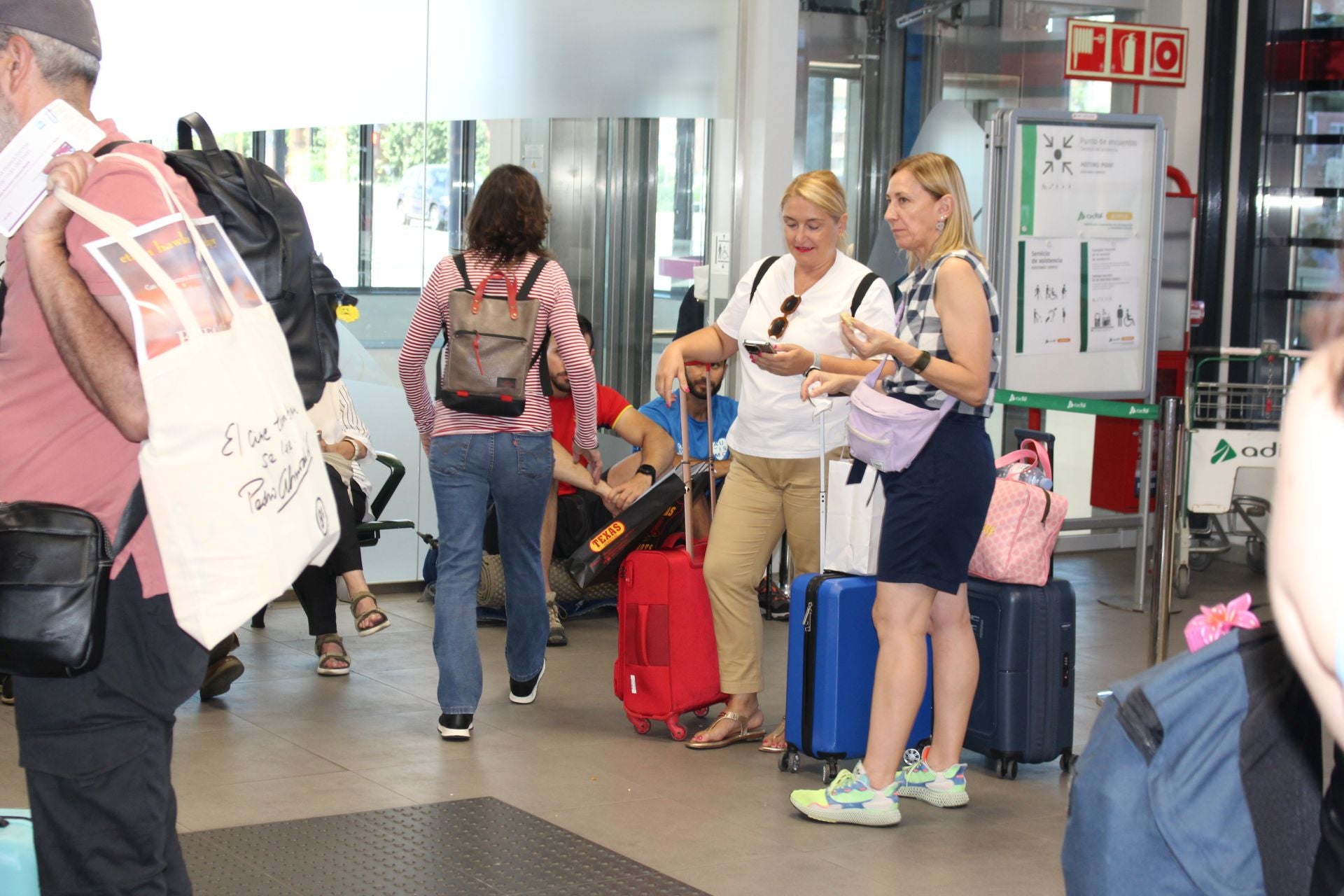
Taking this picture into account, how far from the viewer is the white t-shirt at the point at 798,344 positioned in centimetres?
419

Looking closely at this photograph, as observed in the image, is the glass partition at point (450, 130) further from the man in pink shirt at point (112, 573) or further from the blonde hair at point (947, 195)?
the man in pink shirt at point (112, 573)

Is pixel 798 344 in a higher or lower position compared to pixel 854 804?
higher

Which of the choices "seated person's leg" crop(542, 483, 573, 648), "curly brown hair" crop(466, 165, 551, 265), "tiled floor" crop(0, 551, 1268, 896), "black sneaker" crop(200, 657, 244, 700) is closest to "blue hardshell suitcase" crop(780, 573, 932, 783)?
"tiled floor" crop(0, 551, 1268, 896)

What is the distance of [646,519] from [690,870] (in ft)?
5.72

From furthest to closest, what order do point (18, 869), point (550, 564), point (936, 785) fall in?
point (550, 564) → point (936, 785) → point (18, 869)

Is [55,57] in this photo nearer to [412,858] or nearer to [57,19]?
[57,19]

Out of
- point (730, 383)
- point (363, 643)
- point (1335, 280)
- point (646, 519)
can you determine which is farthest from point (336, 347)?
point (730, 383)

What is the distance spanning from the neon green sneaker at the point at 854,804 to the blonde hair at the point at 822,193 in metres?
1.50

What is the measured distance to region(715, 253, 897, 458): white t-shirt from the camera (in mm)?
4191

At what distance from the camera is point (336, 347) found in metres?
2.40

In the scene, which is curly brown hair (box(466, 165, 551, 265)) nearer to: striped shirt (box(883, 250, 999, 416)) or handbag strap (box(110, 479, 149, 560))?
striped shirt (box(883, 250, 999, 416))

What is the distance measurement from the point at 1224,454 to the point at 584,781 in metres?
3.51

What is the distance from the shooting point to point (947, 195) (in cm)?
369

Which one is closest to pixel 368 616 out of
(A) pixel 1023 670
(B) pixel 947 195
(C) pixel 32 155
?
(A) pixel 1023 670
